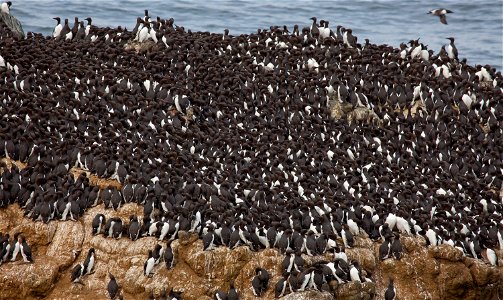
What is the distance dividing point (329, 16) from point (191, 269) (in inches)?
2283

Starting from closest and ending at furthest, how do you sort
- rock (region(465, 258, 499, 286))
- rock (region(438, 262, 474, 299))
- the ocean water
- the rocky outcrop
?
the rocky outcrop
rock (region(438, 262, 474, 299))
rock (region(465, 258, 499, 286))
the ocean water

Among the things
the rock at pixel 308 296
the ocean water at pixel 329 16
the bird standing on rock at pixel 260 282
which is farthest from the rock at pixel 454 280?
the ocean water at pixel 329 16

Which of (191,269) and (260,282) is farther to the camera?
(191,269)

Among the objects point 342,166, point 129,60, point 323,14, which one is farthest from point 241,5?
point 342,166

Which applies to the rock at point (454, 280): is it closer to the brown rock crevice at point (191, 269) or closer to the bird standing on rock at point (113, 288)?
the brown rock crevice at point (191, 269)

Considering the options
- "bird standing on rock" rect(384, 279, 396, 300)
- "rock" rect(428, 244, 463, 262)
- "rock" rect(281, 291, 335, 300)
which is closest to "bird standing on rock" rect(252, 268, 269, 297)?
"rock" rect(281, 291, 335, 300)

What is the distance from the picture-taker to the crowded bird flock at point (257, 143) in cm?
1881

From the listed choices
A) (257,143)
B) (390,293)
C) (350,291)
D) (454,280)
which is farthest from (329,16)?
(350,291)

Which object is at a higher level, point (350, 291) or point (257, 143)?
point (257, 143)

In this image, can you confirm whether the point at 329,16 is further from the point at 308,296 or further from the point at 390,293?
the point at 308,296

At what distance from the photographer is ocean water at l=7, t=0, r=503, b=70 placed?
65438mm

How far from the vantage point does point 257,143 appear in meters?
23.2

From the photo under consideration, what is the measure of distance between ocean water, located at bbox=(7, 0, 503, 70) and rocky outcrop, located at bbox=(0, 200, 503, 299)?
139 feet

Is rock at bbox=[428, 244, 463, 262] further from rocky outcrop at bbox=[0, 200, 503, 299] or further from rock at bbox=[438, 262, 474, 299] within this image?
rock at bbox=[438, 262, 474, 299]
